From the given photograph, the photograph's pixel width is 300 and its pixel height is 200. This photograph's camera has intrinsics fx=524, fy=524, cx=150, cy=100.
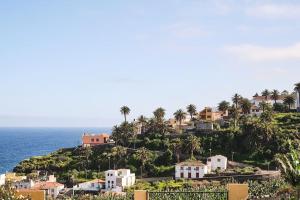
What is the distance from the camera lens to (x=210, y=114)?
12481 cm

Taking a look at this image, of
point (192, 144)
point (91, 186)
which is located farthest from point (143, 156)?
point (91, 186)

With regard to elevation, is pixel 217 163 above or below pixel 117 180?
above

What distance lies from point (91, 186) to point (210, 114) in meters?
49.9

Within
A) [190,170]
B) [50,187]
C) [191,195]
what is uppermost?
[191,195]

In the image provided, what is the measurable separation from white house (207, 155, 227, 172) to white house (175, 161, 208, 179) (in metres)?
3.06

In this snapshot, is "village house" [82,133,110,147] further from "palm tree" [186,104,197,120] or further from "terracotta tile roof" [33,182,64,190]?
"terracotta tile roof" [33,182,64,190]

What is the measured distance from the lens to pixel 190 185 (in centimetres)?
7812

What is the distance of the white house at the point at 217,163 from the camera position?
88.5 meters

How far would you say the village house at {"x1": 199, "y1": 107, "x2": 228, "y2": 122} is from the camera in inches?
4875

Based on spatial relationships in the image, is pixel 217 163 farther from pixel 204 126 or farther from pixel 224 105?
pixel 224 105

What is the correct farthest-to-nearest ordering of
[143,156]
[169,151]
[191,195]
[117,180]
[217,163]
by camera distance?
[169,151] → [143,156] → [217,163] → [117,180] → [191,195]

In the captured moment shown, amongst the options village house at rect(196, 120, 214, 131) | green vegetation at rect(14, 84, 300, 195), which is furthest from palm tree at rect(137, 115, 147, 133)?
village house at rect(196, 120, 214, 131)

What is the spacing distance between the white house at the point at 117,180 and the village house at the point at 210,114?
42.7m

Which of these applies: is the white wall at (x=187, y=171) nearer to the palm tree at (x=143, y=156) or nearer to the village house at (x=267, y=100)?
the palm tree at (x=143, y=156)
